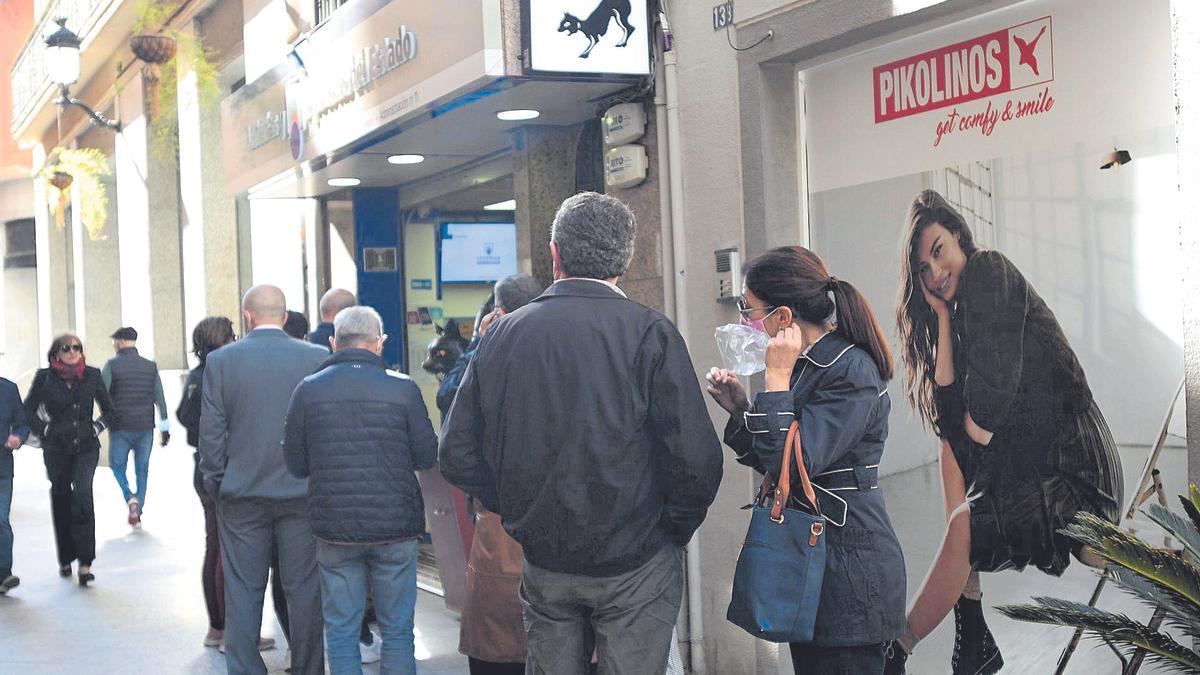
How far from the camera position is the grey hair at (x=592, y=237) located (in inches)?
152

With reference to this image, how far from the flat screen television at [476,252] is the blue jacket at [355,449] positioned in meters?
5.88

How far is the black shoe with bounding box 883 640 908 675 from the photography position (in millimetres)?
5430

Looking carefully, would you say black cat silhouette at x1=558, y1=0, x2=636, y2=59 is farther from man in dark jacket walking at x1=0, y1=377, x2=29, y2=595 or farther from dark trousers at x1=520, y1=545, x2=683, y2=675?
man in dark jacket walking at x1=0, y1=377, x2=29, y2=595

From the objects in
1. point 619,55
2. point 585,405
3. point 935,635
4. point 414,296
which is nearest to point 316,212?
point 414,296

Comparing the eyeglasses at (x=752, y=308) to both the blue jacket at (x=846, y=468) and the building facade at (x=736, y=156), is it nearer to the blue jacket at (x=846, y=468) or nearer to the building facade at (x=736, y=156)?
the blue jacket at (x=846, y=468)

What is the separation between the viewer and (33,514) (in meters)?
14.9

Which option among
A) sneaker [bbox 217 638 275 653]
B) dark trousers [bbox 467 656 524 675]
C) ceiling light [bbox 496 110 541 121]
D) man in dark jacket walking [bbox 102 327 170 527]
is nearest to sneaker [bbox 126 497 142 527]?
man in dark jacket walking [bbox 102 327 170 527]

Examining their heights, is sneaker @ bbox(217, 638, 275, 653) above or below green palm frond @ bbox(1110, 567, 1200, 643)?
below

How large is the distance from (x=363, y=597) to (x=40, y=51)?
2261cm

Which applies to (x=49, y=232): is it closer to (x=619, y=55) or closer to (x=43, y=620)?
(x=43, y=620)

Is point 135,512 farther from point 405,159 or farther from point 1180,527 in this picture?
point 1180,527

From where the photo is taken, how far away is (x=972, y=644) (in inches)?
202

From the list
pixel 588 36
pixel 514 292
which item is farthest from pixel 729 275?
pixel 588 36

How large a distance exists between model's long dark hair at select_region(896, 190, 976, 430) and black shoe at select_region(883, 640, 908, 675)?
0.96 meters
